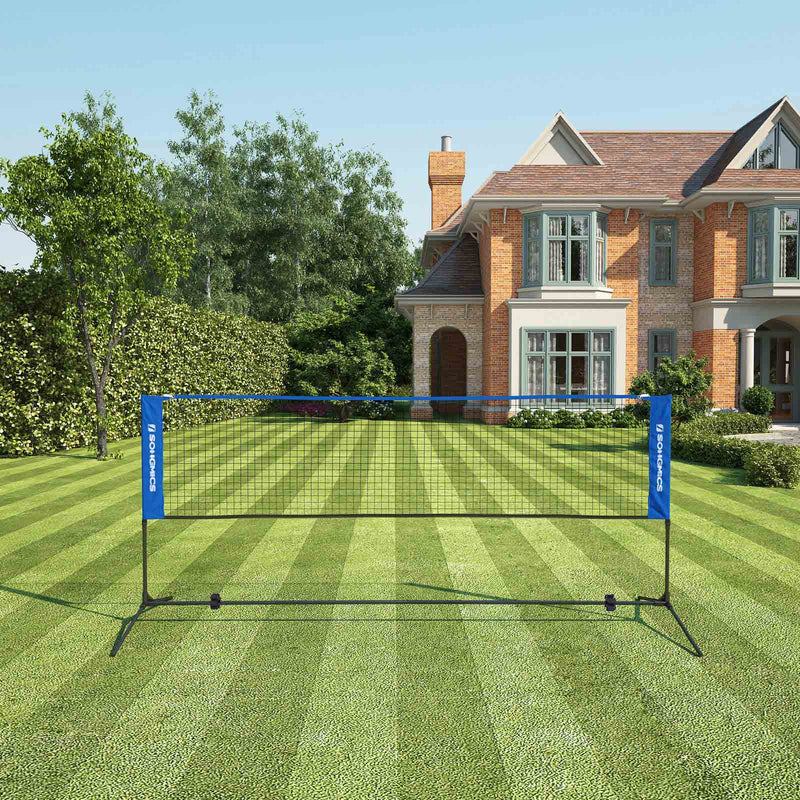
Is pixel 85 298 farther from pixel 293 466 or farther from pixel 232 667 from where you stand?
pixel 232 667

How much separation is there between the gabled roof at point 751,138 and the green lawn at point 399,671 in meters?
20.1

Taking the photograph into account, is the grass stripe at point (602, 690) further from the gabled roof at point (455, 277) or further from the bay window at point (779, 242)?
the bay window at point (779, 242)

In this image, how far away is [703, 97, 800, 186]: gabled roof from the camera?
2422 cm

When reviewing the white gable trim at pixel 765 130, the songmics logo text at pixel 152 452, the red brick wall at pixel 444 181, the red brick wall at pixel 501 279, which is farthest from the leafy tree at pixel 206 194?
the songmics logo text at pixel 152 452

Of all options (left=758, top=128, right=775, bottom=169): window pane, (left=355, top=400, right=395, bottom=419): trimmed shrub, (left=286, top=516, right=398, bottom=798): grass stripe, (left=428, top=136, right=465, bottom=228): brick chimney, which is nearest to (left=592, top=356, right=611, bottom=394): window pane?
(left=355, top=400, right=395, bottom=419): trimmed shrub

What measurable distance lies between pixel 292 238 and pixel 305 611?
41.0 meters

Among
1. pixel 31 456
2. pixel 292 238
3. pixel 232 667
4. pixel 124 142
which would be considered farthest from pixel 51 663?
pixel 292 238

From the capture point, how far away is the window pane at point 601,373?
2459 cm

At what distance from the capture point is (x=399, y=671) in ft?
17.0

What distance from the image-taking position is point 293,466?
50.0ft

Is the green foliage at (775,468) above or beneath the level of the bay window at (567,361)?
beneath

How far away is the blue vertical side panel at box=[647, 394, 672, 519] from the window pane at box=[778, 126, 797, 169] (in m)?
23.6

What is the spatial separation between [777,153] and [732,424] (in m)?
11.6

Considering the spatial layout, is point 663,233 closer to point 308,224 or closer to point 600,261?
point 600,261
